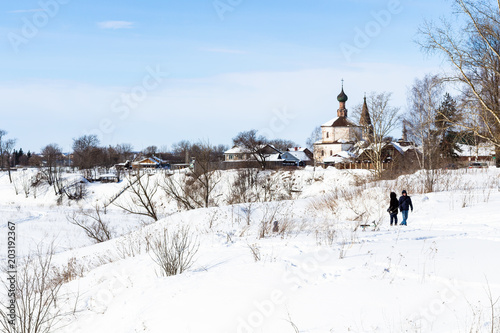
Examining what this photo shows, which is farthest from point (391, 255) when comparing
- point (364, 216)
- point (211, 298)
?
point (364, 216)

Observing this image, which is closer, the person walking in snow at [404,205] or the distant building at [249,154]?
the person walking in snow at [404,205]

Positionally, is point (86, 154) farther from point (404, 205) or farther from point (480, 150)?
point (404, 205)

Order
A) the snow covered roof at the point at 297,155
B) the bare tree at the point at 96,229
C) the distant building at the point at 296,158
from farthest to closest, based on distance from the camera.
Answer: the snow covered roof at the point at 297,155 < the distant building at the point at 296,158 < the bare tree at the point at 96,229

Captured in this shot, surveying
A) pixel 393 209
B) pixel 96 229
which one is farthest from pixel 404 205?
pixel 96 229

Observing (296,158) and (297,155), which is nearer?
(296,158)

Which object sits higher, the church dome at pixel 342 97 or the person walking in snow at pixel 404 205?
the church dome at pixel 342 97

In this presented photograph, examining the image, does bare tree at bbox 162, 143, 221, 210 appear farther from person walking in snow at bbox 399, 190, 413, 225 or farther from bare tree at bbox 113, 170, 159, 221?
person walking in snow at bbox 399, 190, 413, 225

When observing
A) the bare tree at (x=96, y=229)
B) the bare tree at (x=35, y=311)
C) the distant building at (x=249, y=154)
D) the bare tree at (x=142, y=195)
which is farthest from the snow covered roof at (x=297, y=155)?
the bare tree at (x=35, y=311)

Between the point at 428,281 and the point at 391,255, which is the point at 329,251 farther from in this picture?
the point at 428,281

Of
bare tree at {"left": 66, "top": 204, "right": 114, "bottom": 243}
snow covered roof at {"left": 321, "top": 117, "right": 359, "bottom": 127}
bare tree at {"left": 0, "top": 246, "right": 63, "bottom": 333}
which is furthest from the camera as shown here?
snow covered roof at {"left": 321, "top": 117, "right": 359, "bottom": 127}

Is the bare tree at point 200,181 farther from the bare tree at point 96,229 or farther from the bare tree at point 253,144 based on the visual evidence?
the bare tree at point 253,144

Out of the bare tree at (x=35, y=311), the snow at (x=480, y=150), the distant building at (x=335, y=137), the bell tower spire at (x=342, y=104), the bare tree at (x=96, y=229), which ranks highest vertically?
the bell tower spire at (x=342, y=104)

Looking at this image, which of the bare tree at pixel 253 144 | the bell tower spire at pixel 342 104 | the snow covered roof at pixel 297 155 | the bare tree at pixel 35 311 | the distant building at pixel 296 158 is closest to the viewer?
the bare tree at pixel 35 311

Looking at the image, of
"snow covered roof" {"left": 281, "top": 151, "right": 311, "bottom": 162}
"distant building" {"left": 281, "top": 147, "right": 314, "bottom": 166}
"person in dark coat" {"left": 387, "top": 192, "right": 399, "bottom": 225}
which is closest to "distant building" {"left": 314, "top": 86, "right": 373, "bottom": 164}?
Answer: "distant building" {"left": 281, "top": 147, "right": 314, "bottom": 166}
